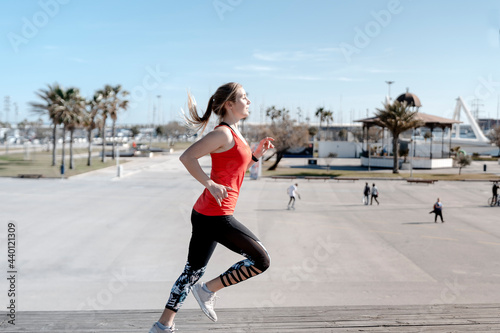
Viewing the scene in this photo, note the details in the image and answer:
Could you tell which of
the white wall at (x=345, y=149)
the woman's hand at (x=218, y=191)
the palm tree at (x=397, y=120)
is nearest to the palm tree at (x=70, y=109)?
the palm tree at (x=397, y=120)

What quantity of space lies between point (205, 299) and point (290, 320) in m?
1.38

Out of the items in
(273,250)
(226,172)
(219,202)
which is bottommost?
(273,250)

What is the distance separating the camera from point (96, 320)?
5344 millimetres

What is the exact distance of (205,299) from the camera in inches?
176

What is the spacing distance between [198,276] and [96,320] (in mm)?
1712

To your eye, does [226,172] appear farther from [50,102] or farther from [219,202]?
[50,102]

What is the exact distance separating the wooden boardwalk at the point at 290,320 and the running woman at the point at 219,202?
80 cm

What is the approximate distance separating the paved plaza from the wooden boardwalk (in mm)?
3367

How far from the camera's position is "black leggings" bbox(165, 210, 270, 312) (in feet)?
13.5

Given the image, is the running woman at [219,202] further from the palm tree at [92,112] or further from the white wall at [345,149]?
the white wall at [345,149]

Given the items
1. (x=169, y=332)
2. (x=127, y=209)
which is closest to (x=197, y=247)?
(x=169, y=332)

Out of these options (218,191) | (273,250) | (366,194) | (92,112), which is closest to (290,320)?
(218,191)

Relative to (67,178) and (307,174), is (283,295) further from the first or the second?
(307,174)

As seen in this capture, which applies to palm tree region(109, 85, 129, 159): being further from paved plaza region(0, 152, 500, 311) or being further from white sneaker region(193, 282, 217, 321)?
white sneaker region(193, 282, 217, 321)
